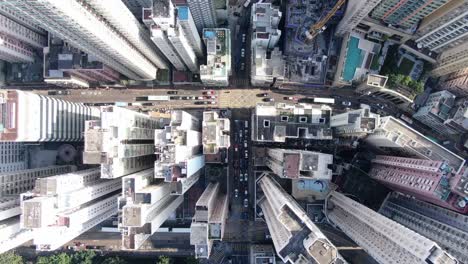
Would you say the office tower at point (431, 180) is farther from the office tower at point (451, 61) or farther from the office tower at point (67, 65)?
the office tower at point (67, 65)

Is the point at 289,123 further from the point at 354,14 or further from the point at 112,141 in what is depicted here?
the point at 112,141

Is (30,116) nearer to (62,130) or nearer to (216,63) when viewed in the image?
(62,130)

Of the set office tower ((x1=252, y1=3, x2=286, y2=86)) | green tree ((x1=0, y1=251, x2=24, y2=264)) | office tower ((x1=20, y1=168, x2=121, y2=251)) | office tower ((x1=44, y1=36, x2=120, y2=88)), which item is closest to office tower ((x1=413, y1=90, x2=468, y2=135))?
office tower ((x1=252, y1=3, x2=286, y2=86))

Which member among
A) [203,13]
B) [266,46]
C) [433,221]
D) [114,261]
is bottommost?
[114,261]

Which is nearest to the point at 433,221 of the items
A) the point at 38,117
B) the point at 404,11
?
the point at 404,11

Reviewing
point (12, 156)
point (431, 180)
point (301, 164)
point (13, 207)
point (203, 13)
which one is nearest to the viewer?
point (431, 180)

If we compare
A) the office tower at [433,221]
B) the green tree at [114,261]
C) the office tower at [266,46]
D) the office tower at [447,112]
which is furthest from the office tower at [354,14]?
the green tree at [114,261]
